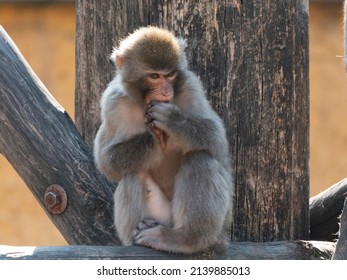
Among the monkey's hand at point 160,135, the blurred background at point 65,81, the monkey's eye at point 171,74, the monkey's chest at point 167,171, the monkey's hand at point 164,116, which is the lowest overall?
the blurred background at point 65,81

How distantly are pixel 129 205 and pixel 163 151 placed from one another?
1.23 ft

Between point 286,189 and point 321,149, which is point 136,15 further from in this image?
point 321,149

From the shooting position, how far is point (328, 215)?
6.95 meters

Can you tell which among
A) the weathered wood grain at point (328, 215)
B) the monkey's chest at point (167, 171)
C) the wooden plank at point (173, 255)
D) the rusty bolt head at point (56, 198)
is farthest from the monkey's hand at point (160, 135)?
the weathered wood grain at point (328, 215)

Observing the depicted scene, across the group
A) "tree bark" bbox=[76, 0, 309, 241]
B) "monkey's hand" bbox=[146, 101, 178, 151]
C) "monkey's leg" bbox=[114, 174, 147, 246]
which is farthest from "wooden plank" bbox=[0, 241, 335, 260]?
"monkey's hand" bbox=[146, 101, 178, 151]

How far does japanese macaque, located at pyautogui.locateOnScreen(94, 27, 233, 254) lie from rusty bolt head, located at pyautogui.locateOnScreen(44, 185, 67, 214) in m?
0.48

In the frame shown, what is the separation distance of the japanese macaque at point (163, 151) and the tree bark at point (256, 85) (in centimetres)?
36

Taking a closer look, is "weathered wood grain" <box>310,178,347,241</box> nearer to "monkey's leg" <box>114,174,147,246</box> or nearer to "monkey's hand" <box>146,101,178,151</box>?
"monkey's leg" <box>114,174,147,246</box>

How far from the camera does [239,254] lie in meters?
5.83

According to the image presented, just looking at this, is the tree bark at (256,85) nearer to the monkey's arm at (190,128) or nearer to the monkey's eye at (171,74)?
the monkey's arm at (190,128)

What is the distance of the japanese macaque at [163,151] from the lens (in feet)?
18.5

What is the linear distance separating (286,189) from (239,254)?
0.67 m

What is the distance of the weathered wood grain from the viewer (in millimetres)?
6953

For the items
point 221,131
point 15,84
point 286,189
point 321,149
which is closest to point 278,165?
point 286,189
